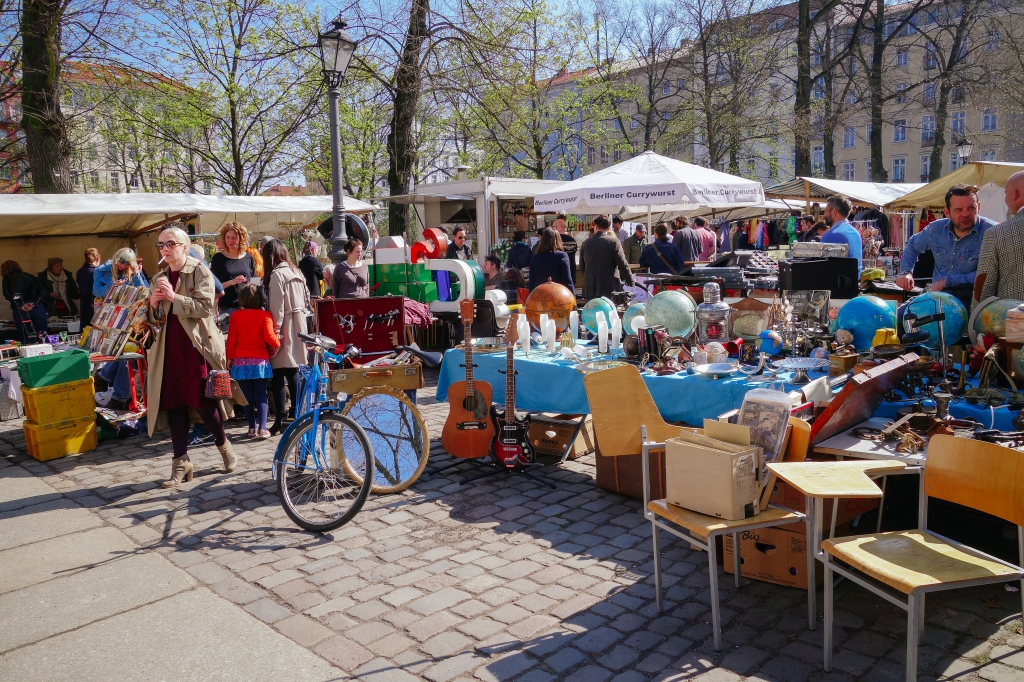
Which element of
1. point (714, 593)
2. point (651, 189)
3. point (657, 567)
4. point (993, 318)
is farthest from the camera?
point (651, 189)

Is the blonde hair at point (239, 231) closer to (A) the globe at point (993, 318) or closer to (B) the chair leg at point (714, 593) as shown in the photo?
(B) the chair leg at point (714, 593)

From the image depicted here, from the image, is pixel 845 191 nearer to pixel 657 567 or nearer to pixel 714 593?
pixel 657 567

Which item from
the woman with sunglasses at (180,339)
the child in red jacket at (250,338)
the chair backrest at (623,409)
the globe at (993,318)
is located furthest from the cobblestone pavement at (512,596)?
the globe at (993,318)

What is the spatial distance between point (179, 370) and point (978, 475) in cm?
475

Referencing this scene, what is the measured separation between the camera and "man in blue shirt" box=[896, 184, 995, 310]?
5227 millimetres

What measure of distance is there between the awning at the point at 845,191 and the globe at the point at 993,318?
39.0 feet

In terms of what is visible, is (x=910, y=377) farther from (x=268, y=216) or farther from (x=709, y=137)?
(x=709, y=137)

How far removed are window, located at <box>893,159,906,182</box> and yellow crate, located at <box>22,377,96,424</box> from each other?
55.5 metres

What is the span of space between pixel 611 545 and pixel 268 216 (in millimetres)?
13605

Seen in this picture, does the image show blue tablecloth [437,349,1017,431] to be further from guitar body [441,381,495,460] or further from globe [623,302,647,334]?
globe [623,302,647,334]

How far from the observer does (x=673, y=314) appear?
535cm

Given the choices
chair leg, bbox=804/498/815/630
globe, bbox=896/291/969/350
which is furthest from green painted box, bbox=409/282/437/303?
chair leg, bbox=804/498/815/630

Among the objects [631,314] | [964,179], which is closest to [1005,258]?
[631,314]

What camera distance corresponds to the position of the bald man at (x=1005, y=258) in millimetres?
4508
